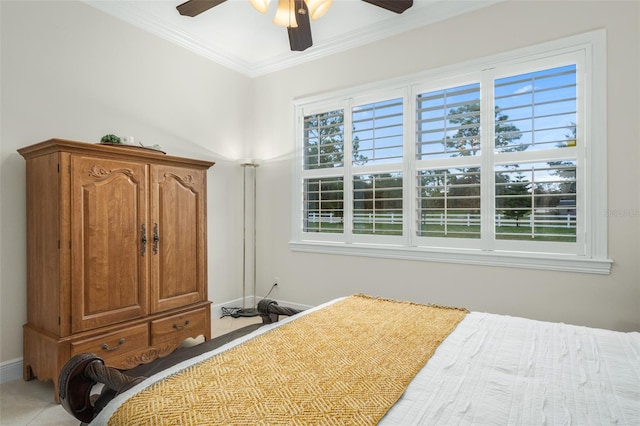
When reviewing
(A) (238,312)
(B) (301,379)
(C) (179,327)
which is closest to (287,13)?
(B) (301,379)

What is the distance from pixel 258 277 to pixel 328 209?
4.09 feet

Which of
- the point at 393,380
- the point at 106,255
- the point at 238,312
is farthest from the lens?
the point at 238,312

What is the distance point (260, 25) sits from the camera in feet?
11.1

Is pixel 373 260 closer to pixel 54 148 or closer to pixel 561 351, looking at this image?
pixel 561 351

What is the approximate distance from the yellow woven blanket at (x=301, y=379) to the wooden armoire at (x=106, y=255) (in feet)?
4.82

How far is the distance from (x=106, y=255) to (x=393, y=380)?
2125mm

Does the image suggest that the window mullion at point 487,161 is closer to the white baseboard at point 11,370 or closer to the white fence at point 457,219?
the white fence at point 457,219

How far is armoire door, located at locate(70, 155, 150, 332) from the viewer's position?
2.29m

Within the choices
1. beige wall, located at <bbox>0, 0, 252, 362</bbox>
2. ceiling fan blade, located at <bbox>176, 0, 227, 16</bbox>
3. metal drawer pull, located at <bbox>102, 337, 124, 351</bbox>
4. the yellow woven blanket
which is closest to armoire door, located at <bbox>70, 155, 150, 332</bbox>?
metal drawer pull, located at <bbox>102, 337, 124, 351</bbox>

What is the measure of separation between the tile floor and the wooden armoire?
0.33ft

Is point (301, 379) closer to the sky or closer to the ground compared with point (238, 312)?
closer to the sky

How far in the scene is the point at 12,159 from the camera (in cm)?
250

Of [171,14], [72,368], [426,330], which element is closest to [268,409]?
[72,368]

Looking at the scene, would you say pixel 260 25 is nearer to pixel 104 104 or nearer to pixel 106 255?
pixel 104 104
